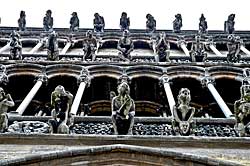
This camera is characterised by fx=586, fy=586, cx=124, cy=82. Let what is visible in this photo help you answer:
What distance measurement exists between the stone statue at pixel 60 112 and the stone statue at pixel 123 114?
3.25 feet

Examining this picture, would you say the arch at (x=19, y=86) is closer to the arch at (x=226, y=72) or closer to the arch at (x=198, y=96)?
the arch at (x=198, y=96)

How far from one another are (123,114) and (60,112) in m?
1.32

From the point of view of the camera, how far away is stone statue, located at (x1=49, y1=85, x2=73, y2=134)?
1191cm

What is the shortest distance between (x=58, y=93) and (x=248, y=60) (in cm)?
947

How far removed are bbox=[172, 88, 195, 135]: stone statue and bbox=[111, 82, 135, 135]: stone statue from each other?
3.03 feet

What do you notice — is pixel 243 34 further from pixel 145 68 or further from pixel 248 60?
pixel 145 68

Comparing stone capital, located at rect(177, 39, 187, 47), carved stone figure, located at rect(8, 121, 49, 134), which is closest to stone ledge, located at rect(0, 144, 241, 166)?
carved stone figure, located at rect(8, 121, 49, 134)

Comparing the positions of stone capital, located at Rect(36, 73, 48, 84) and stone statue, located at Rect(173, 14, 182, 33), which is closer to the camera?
stone capital, located at Rect(36, 73, 48, 84)

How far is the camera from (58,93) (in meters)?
12.4

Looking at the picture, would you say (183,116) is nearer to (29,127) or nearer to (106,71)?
(29,127)

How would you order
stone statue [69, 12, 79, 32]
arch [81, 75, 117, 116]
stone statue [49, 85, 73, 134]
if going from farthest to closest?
stone statue [69, 12, 79, 32] → arch [81, 75, 117, 116] → stone statue [49, 85, 73, 134]

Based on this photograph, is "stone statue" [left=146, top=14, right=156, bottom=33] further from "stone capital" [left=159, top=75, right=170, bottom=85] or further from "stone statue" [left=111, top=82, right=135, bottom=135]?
"stone statue" [left=111, top=82, right=135, bottom=135]

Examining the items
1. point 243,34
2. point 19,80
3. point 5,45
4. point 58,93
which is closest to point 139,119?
point 58,93

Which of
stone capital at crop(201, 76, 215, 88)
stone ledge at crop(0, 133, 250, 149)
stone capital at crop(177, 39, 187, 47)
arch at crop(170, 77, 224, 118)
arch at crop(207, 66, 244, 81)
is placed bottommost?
stone ledge at crop(0, 133, 250, 149)
